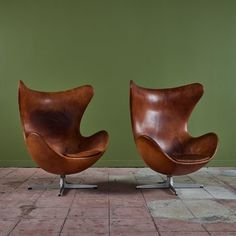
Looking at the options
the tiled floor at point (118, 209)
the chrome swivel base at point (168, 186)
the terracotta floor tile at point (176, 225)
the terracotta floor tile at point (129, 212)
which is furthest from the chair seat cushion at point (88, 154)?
the terracotta floor tile at point (176, 225)

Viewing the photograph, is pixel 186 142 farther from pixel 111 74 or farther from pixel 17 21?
pixel 17 21

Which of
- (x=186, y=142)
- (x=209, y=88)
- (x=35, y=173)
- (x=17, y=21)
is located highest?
(x=17, y=21)

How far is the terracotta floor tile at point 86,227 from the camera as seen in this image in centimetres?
222

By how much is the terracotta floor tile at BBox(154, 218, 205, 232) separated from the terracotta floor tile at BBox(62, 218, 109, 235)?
34cm

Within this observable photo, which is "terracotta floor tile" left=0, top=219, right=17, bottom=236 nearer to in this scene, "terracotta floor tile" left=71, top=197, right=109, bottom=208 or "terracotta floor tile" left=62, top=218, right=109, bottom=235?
"terracotta floor tile" left=62, top=218, right=109, bottom=235

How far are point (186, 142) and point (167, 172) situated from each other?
58 cm

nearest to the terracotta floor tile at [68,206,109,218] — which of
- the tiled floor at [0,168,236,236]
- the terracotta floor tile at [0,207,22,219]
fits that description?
the tiled floor at [0,168,236,236]

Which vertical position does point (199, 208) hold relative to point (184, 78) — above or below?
below

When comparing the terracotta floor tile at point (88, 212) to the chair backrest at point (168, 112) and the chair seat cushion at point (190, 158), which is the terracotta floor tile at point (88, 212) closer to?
the chair seat cushion at point (190, 158)

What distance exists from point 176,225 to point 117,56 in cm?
287

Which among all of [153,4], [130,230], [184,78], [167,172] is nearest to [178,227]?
[130,230]

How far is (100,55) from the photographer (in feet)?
15.7

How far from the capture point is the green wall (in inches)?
187

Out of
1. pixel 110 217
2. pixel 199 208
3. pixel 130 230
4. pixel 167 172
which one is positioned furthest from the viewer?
pixel 167 172
